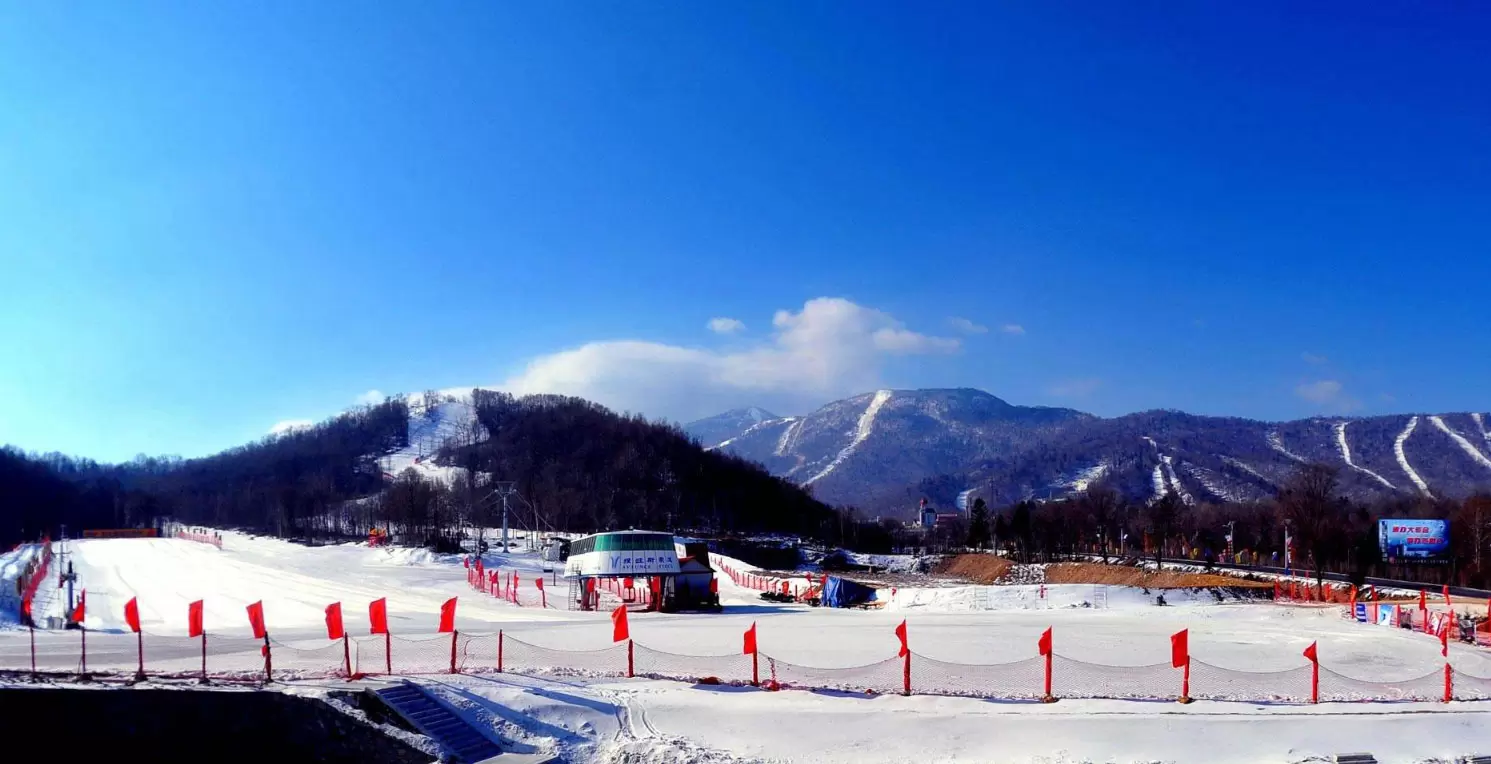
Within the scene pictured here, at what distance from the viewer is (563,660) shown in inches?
1050

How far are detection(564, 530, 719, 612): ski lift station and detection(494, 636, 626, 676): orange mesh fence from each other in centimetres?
1548

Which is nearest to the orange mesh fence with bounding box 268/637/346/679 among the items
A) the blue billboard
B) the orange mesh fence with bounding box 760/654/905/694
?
the orange mesh fence with bounding box 760/654/905/694

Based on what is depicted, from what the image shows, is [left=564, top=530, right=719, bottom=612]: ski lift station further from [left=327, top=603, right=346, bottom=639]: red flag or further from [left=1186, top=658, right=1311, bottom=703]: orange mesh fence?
[left=1186, top=658, right=1311, bottom=703]: orange mesh fence

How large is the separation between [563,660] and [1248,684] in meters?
17.3

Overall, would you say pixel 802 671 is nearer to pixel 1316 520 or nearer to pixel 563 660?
pixel 563 660

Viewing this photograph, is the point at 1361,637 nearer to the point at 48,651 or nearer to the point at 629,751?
the point at 629,751

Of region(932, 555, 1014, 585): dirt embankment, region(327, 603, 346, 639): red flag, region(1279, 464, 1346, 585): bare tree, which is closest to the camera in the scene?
region(327, 603, 346, 639): red flag

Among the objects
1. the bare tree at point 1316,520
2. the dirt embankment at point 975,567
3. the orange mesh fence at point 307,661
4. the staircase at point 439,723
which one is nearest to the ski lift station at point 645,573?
the orange mesh fence at point 307,661

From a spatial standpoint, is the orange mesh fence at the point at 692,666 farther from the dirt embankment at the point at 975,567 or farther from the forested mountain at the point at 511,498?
the forested mountain at the point at 511,498

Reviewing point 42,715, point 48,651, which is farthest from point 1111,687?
point 48,651

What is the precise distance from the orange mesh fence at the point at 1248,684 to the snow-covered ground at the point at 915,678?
0.70 meters

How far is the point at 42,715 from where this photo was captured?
2269 cm

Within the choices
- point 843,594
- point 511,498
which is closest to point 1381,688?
point 843,594

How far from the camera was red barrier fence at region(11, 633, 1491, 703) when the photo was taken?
22.0 m
